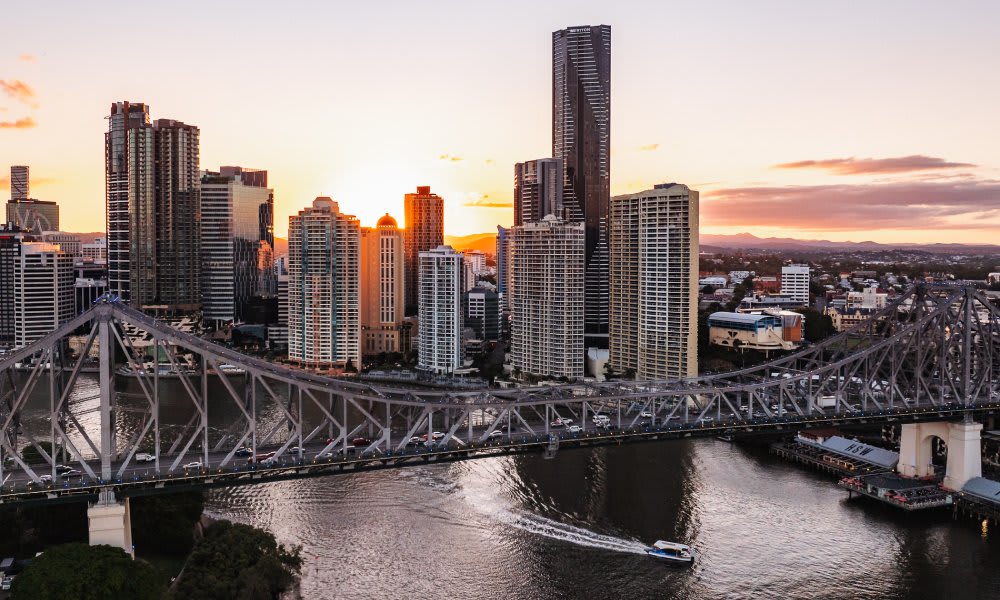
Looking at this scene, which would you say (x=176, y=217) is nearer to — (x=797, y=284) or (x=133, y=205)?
(x=133, y=205)

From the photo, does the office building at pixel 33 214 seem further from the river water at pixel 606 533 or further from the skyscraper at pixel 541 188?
the river water at pixel 606 533

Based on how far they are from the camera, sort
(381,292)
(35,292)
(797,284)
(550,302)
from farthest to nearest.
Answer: (797,284) < (381,292) < (35,292) < (550,302)

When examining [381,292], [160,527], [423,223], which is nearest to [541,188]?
[423,223]

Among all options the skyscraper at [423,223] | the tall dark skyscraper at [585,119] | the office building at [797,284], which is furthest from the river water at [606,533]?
the skyscraper at [423,223]

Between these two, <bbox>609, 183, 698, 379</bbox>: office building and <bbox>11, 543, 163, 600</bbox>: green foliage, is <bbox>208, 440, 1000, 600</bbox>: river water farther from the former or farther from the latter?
<bbox>609, 183, 698, 379</bbox>: office building

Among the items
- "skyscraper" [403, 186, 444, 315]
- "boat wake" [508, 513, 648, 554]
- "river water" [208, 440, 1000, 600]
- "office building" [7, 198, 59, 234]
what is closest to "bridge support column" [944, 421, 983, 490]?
"river water" [208, 440, 1000, 600]

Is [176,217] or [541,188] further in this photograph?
[541,188]

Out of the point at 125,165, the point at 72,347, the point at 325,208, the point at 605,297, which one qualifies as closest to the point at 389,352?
the point at 325,208
